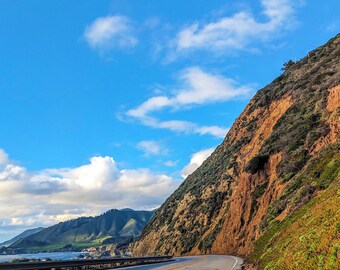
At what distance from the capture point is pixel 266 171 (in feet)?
151

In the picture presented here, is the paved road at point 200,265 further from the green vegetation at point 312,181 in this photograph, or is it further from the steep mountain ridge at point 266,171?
the green vegetation at point 312,181

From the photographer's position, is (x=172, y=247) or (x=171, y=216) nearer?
(x=172, y=247)

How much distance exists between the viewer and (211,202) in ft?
212

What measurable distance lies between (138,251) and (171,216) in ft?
37.4

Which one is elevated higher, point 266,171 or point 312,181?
point 266,171

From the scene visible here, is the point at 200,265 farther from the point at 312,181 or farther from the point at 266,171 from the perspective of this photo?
the point at 266,171

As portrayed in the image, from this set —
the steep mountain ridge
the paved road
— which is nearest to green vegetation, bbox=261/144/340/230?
the steep mountain ridge

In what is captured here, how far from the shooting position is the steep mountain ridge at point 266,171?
30.6m

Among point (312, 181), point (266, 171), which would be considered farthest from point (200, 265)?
point (266, 171)

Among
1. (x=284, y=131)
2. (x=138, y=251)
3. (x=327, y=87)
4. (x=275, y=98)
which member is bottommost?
(x=138, y=251)

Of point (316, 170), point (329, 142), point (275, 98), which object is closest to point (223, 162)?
point (275, 98)

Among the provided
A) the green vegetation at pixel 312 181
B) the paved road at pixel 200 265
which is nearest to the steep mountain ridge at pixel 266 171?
the green vegetation at pixel 312 181

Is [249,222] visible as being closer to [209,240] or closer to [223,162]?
[209,240]

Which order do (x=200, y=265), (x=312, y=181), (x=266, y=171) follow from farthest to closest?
Result: (x=266, y=171) < (x=312, y=181) < (x=200, y=265)
